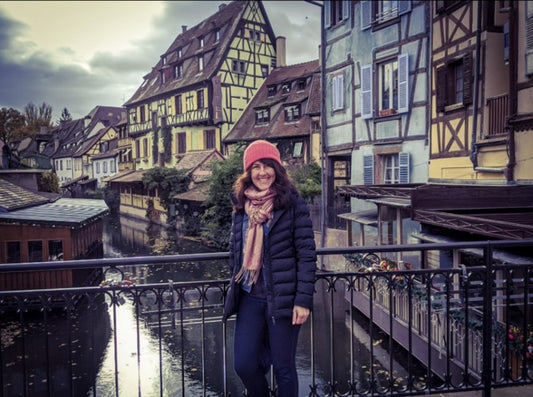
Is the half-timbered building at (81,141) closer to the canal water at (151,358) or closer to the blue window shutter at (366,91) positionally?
the canal water at (151,358)

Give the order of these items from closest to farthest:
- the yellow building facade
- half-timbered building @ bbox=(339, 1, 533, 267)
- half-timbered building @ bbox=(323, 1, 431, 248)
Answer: half-timbered building @ bbox=(339, 1, 533, 267) → the yellow building facade → half-timbered building @ bbox=(323, 1, 431, 248)

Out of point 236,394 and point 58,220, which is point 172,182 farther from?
point 236,394

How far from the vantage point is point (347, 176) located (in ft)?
75.6

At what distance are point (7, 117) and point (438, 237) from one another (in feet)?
60.3

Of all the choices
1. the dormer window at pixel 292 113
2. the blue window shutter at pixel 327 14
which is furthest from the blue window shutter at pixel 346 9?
the dormer window at pixel 292 113

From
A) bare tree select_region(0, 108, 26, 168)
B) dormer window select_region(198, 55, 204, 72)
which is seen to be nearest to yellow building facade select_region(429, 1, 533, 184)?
bare tree select_region(0, 108, 26, 168)

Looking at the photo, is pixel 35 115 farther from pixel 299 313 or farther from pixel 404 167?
pixel 299 313

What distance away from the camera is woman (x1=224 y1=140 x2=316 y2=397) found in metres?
2.72

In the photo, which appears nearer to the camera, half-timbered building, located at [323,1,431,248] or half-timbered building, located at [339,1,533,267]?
half-timbered building, located at [339,1,533,267]

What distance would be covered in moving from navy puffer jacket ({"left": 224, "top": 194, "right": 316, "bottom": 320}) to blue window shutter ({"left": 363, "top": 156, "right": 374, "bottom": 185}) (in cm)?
1366

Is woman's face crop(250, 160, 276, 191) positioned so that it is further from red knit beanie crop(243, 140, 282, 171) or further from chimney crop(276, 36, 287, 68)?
chimney crop(276, 36, 287, 68)

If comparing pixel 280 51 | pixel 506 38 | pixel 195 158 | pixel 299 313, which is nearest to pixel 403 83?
pixel 506 38

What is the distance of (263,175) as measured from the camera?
2967 millimetres

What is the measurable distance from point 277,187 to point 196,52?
111 ft
